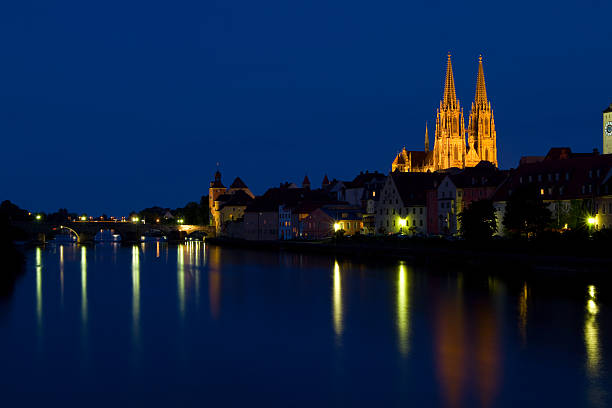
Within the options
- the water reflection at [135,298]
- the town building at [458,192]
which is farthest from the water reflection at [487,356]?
the town building at [458,192]

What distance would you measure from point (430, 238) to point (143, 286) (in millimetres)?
32196

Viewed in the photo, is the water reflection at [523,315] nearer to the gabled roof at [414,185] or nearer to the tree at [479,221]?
the tree at [479,221]

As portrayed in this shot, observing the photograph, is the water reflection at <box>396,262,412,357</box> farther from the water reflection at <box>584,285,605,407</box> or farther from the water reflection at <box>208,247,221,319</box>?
the water reflection at <box>208,247,221,319</box>

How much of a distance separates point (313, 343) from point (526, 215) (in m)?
39.6

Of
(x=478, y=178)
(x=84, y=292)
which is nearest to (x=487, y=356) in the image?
(x=84, y=292)

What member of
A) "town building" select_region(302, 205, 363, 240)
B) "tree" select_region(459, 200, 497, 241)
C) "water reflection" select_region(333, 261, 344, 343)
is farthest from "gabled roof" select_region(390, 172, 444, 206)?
"water reflection" select_region(333, 261, 344, 343)

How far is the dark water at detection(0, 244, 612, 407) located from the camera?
2738cm

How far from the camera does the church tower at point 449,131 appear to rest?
169 meters

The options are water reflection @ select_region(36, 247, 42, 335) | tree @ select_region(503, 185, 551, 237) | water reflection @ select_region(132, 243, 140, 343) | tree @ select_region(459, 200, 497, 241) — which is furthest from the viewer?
tree @ select_region(459, 200, 497, 241)

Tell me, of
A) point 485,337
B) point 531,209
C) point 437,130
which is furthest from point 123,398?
point 437,130

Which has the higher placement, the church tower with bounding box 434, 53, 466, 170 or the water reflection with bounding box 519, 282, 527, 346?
the church tower with bounding box 434, 53, 466, 170

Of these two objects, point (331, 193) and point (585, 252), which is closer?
point (585, 252)

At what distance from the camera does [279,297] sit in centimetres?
5303

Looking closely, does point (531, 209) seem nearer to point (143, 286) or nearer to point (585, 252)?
point (585, 252)
